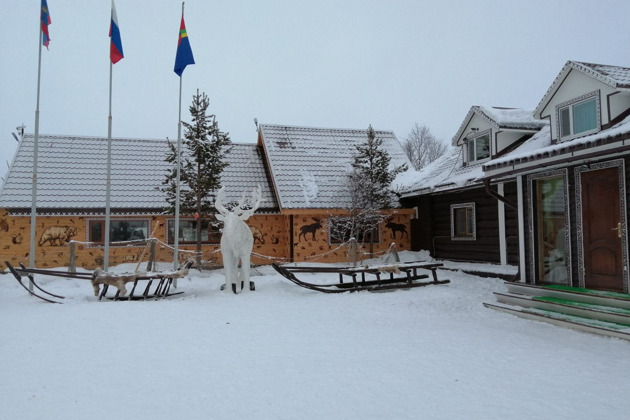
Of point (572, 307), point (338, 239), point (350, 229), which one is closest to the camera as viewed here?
point (572, 307)

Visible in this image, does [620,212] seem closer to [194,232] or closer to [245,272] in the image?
[245,272]

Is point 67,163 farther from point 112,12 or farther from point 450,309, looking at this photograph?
point 450,309

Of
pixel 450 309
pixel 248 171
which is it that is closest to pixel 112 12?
pixel 248 171

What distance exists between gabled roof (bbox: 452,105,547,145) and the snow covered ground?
583cm

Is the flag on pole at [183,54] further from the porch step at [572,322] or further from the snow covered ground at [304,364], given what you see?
the porch step at [572,322]

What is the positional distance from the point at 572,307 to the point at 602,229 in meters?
2.08

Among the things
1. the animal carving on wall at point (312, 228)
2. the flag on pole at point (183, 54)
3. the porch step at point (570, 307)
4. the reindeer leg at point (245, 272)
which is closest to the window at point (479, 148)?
the animal carving on wall at point (312, 228)

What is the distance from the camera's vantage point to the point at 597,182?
8.59 metres

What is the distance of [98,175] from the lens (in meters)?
17.5

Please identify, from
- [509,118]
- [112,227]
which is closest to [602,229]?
[509,118]

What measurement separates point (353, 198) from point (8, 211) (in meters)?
11.6

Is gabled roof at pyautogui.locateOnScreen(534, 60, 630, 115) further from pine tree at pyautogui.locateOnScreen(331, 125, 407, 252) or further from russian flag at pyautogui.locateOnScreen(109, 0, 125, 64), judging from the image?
russian flag at pyautogui.locateOnScreen(109, 0, 125, 64)

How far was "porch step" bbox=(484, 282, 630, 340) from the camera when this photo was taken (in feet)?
21.4

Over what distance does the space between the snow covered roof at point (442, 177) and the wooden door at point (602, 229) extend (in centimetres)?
425
